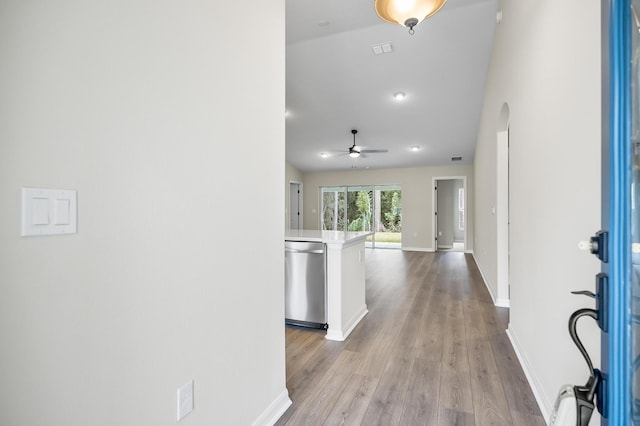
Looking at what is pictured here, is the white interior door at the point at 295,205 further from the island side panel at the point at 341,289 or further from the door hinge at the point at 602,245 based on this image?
the door hinge at the point at 602,245

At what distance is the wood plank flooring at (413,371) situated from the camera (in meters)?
1.65

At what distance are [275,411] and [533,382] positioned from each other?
5.14 ft

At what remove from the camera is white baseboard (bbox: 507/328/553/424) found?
158 cm

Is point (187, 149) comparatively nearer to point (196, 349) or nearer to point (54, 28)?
point (54, 28)

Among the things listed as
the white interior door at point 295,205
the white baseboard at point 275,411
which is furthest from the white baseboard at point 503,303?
the white interior door at point 295,205

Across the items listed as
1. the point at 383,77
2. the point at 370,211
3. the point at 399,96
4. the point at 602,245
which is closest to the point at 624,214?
the point at 602,245

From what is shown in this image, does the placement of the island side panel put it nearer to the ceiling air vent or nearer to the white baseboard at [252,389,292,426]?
the white baseboard at [252,389,292,426]

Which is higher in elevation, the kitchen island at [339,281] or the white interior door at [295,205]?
the white interior door at [295,205]

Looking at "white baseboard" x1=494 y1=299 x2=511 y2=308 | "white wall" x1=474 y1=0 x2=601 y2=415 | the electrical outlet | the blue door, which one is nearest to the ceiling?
"white wall" x1=474 y1=0 x2=601 y2=415

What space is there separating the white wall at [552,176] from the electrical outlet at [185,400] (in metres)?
1.50

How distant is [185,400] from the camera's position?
3.59 ft

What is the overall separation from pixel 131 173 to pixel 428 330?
2751 mm

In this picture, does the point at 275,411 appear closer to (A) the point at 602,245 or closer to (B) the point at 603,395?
(B) the point at 603,395

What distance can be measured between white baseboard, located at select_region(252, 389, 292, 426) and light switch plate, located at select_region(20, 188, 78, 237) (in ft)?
4.13
